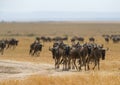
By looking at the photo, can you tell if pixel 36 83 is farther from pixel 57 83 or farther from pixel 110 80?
pixel 110 80

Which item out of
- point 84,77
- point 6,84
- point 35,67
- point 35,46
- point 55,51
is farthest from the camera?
point 35,46

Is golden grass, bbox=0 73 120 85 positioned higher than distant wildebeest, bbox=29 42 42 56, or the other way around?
golden grass, bbox=0 73 120 85

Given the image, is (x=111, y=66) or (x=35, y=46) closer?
(x=111, y=66)

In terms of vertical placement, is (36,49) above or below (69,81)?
below

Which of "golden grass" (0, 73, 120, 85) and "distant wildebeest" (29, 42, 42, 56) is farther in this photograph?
"distant wildebeest" (29, 42, 42, 56)

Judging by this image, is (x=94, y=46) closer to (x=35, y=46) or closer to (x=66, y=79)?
(x=66, y=79)

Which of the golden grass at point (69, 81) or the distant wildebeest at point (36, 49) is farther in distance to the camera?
the distant wildebeest at point (36, 49)

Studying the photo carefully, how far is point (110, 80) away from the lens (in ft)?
48.1

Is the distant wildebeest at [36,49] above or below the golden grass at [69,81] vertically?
below

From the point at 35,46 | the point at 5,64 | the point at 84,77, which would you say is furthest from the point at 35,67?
the point at 35,46

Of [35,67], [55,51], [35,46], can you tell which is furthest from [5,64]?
[35,46]

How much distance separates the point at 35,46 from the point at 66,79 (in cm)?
2551

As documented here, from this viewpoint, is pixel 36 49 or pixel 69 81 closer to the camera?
pixel 69 81

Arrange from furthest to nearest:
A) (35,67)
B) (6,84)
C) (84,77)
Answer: (35,67), (84,77), (6,84)
